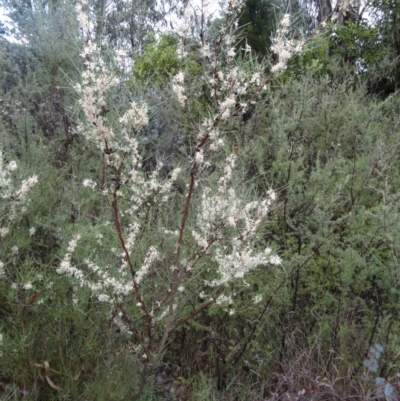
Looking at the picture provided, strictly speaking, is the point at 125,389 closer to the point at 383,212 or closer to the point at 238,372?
the point at 238,372

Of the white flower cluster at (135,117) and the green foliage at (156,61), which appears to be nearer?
the white flower cluster at (135,117)

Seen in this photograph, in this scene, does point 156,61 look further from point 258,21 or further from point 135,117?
point 135,117

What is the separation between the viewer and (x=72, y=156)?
5.16 metres

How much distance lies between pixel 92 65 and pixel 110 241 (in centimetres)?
182

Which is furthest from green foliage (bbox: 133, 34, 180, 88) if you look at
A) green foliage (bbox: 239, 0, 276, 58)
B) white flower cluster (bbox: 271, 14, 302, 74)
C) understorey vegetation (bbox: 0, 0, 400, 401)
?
white flower cluster (bbox: 271, 14, 302, 74)

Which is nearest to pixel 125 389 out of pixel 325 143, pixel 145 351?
pixel 145 351

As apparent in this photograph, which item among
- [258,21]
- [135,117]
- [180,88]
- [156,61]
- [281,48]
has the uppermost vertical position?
[258,21]

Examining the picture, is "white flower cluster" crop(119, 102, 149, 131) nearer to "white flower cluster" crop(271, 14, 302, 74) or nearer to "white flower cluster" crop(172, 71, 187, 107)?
"white flower cluster" crop(172, 71, 187, 107)

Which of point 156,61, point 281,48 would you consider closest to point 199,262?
point 281,48

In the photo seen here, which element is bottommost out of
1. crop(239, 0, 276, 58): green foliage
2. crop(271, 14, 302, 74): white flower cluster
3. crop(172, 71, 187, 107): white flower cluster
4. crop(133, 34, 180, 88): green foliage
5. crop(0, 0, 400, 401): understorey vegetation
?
crop(0, 0, 400, 401): understorey vegetation

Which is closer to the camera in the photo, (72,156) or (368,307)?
(368,307)

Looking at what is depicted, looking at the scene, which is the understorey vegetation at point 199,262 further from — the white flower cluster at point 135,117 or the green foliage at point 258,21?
the green foliage at point 258,21

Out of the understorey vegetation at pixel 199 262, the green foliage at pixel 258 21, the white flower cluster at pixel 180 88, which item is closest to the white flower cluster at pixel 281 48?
the understorey vegetation at pixel 199 262

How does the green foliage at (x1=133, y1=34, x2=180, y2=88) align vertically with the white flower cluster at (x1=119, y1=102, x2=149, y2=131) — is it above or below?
above
